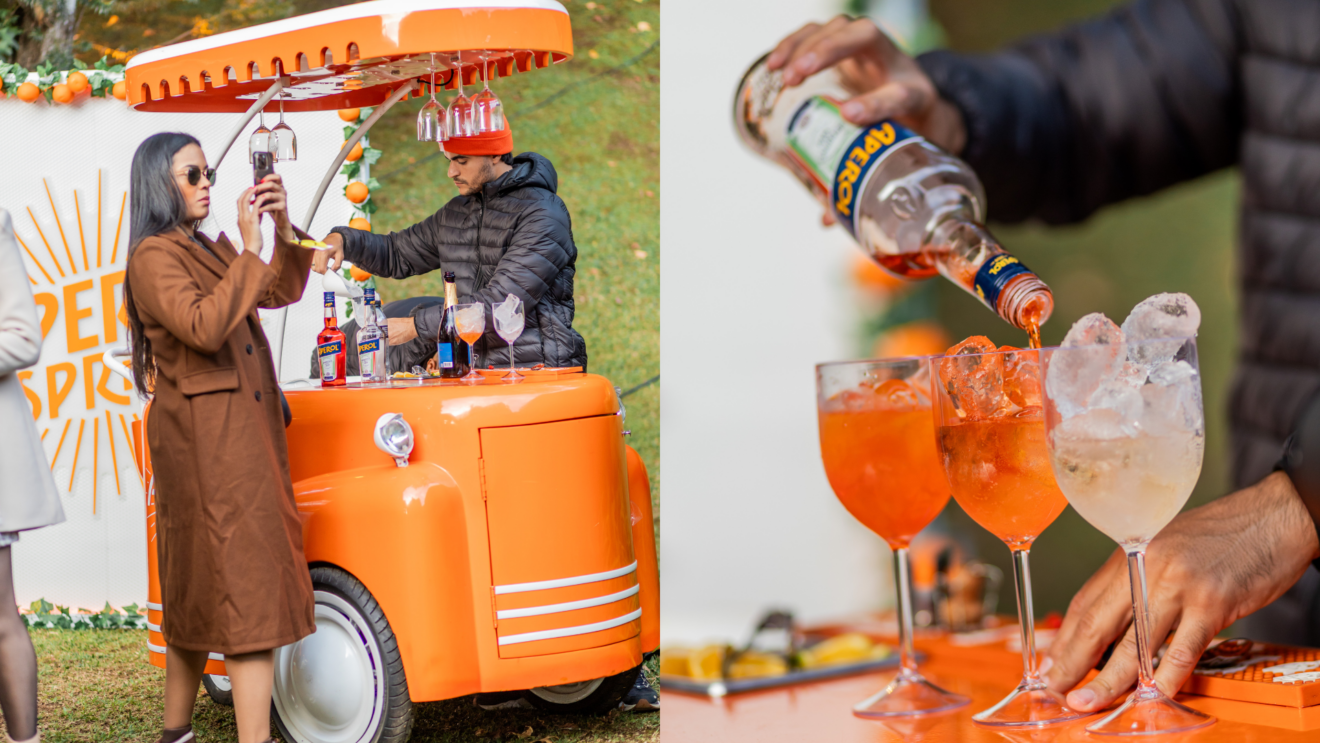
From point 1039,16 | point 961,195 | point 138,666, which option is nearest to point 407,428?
point 961,195

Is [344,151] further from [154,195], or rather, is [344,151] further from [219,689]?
[219,689]

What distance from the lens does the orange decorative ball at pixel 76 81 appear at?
3455mm

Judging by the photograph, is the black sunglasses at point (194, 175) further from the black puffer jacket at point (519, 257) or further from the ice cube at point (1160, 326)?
the ice cube at point (1160, 326)

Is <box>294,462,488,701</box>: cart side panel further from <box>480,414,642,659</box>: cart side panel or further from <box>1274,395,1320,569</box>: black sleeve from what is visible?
<box>1274,395,1320,569</box>: black sleeve

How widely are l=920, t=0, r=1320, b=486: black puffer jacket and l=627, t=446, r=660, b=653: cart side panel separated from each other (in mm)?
958

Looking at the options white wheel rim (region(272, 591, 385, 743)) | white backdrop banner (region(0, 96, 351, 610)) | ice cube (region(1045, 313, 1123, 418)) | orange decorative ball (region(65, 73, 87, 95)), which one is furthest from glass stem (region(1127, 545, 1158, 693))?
orange decorative ball (region(65, 73, 87, 95))

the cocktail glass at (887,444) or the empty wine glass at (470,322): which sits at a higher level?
the empty wine glass at (470,322)

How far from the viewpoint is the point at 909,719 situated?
813mm

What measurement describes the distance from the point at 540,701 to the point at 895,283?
1.32m

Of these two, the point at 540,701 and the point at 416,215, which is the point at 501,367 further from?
the point at 416,215

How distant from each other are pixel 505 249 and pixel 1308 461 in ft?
6.29

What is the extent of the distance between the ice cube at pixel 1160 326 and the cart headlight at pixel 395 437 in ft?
4.59

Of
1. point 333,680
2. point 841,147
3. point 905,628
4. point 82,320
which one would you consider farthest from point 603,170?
point 905,628

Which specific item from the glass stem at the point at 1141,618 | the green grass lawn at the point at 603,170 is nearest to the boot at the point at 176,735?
the glass stem at the point at 1141,618
